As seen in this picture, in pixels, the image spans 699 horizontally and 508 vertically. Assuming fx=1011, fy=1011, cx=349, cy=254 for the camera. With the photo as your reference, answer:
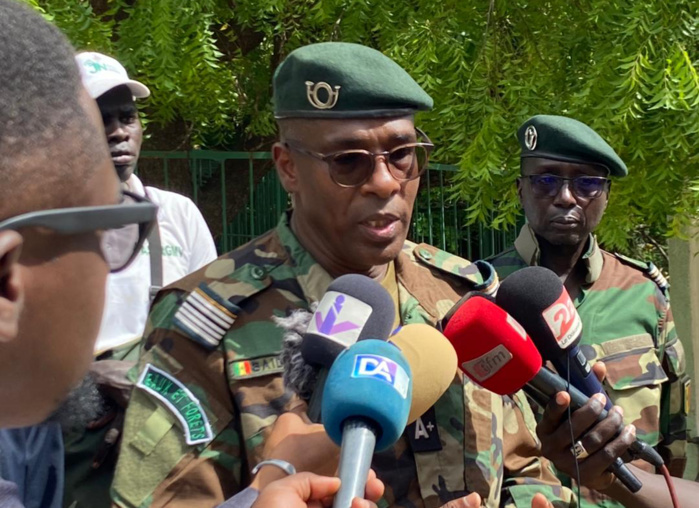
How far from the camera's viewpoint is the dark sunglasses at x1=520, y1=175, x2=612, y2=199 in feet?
13.2

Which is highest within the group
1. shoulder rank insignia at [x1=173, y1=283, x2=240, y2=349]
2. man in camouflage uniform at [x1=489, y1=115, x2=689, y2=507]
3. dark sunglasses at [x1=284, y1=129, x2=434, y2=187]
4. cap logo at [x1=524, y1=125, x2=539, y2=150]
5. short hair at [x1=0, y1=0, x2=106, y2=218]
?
short hair at [x1=0, y1=0, x2=106, y2=218]

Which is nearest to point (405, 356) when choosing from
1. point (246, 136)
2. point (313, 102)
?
point (313, 102)

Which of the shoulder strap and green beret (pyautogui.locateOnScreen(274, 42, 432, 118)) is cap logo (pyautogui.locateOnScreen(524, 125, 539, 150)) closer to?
the shoulder strap

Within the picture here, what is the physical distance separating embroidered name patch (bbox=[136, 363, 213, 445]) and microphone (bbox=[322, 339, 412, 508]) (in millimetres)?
538

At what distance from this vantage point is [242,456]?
7.20 ft

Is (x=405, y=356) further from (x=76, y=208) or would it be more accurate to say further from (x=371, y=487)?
(x=76, y=208)

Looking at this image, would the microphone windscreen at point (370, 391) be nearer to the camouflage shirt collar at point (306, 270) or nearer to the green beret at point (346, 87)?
the camouflage shirt collar at point (306, 270)

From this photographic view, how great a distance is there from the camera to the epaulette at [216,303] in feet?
7.32

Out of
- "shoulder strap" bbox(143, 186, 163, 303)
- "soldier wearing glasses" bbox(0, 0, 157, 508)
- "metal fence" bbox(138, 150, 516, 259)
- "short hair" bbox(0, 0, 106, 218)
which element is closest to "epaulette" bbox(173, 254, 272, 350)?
"soldier wearing glasses" bbox(0, 0, 157, 508)

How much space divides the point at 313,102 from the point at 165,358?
0.69 m

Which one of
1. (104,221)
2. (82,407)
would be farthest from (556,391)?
(104,221)

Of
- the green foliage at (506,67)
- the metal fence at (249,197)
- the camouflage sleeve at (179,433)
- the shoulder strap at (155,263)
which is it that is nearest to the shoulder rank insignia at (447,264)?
the camouflage sleeve at (179,433)

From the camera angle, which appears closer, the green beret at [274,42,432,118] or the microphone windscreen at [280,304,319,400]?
the microphone windscreen at [280,304,319,400]

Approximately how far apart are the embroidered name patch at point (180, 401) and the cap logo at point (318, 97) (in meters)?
0.72
